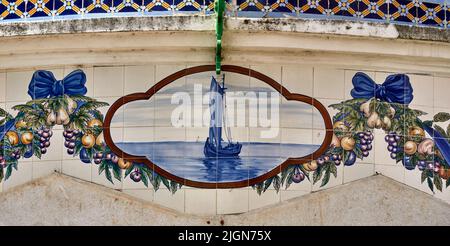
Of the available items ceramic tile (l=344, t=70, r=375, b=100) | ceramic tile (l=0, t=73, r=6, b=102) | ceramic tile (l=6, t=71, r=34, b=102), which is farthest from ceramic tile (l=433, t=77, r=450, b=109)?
ceramic tile (l=0, t=73, r=6, b=102)

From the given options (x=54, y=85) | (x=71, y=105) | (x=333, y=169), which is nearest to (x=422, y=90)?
(x=333, y=169)

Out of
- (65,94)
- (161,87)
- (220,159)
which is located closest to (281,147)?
(220,159)

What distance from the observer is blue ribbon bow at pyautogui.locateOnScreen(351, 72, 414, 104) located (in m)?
10.4

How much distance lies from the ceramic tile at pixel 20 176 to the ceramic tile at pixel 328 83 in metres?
2.60

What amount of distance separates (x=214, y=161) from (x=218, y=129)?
28 centimetres

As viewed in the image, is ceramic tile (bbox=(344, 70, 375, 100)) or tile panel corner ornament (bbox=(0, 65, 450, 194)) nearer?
tile panel corner ornament (bbox=(0, 65, 450, 194))

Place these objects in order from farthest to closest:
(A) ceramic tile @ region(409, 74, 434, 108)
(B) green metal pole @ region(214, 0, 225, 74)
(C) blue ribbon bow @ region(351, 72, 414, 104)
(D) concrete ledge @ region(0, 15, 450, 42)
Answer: (A) ceramic tile @ region(409, 74, 434, 108)
(C) blue ribbon bow @ region(351, 72, 414, 104)
(D) concrete ledge @ region(0, 15, 450, 42)
(B) green metal pole @ region(214, 0, 225, 74)

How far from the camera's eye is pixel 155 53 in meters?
10.3

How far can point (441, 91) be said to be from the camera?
1064 centimetres

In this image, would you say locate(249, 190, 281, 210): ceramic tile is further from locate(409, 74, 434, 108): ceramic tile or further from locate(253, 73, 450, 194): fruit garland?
locate(409, 74, 434, 108): ceramic tile

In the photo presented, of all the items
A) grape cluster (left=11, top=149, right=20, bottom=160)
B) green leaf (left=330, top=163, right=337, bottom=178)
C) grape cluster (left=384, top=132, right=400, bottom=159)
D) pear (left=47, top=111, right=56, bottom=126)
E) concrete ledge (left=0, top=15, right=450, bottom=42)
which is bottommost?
green leaf (left=330, top=163, right=337, bottom=178)

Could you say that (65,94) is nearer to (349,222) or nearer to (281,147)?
(281,147)

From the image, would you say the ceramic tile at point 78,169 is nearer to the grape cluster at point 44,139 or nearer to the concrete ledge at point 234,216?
the concrete ledge at point 234,216

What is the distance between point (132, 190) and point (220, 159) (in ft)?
2.64
